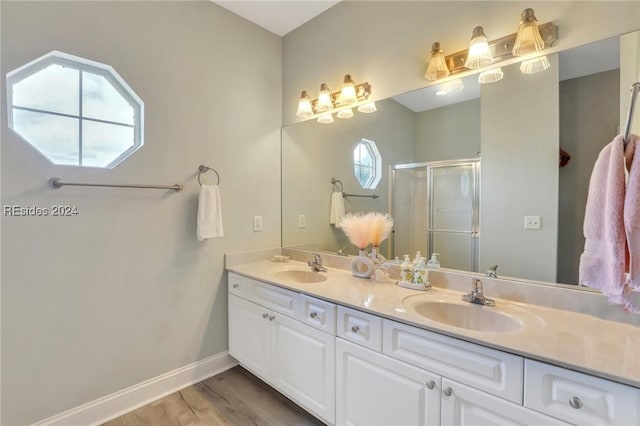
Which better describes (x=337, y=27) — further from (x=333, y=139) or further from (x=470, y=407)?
(x=470, y=407)

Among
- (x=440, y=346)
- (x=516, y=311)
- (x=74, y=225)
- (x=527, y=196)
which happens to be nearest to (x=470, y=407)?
(x=440, y=346)

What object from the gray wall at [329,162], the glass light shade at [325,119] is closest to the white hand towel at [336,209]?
the gray wall at [329,162]

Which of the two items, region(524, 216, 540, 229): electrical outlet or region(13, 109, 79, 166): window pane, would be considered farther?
region(13, 109, 79, 166): window pane

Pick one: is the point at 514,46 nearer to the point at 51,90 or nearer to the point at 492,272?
the point at 492,272

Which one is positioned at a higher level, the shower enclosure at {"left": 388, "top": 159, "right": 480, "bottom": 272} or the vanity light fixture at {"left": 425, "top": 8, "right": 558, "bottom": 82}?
the vanity light fixture at {"left": 425, "top": 8, "right": 558, "bottom": 82}

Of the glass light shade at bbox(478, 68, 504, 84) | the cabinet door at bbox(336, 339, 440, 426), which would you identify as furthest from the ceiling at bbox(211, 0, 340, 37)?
the cabinet door at bbox(336, 339, 440, 426)

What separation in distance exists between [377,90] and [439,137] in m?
0.54

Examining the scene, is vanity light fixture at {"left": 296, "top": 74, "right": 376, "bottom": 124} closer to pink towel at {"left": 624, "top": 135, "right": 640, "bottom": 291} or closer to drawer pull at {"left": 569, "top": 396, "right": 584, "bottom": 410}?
pink towel at {"left": 624, "top": 135, "right": 640, "bottom": 291}

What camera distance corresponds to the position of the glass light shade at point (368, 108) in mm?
2018

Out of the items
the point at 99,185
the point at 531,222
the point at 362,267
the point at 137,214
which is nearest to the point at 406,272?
the point at 362,267

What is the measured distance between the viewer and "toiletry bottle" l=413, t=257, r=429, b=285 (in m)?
1.64

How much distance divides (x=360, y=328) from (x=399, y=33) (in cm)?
174

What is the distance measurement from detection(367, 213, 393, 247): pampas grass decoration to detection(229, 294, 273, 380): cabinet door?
808 mm

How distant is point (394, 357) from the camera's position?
1271 mm
